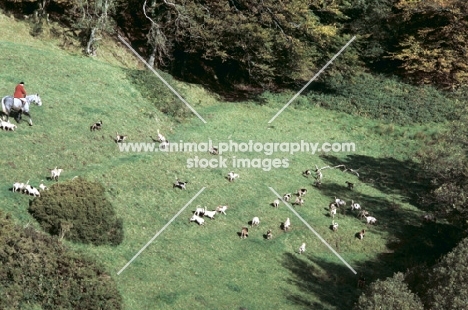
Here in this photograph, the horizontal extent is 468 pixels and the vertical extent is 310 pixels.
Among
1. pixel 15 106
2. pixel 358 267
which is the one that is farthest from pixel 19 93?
pixel 358 267

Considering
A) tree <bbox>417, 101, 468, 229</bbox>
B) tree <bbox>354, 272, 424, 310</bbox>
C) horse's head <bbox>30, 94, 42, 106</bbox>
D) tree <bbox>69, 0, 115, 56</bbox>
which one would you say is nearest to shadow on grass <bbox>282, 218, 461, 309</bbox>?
tree <bbox>354, 272, 424, 310</bbox>

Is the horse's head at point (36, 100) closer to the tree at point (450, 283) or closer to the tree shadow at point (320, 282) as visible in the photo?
the tree shadow at point (320, 282)

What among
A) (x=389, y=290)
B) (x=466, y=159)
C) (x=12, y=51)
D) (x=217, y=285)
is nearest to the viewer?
(x=389, y=290)

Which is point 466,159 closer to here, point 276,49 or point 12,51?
point 276,49

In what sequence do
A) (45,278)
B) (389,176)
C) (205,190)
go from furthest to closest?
1. (389,176)
2. (205,190)
3. (45,278)

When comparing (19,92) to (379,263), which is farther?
(19,92)

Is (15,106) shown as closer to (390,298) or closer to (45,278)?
(45,278)

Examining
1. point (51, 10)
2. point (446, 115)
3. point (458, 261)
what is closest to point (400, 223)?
point (458, 261)

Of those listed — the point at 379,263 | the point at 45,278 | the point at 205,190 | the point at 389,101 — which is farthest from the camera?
the point at 389,101
